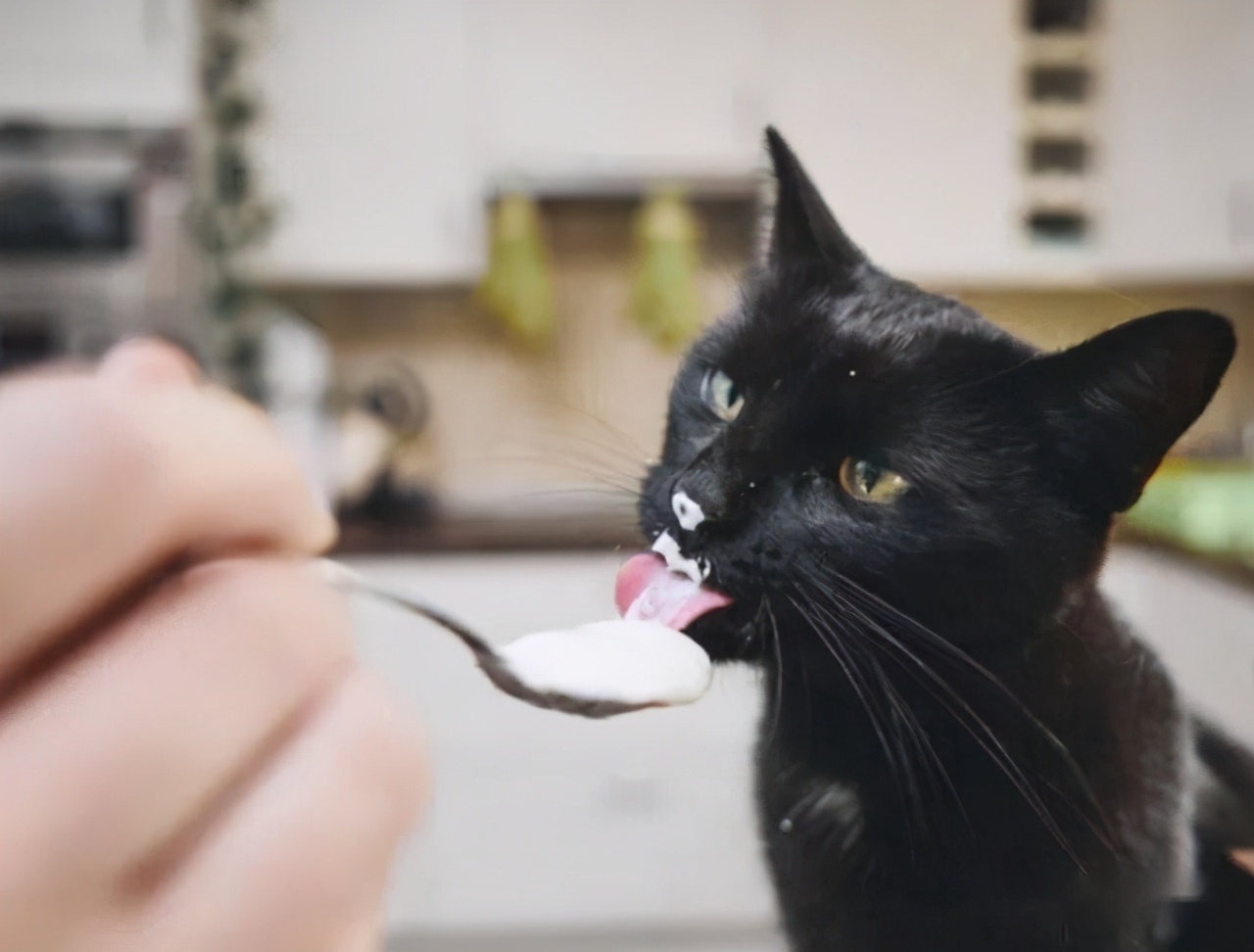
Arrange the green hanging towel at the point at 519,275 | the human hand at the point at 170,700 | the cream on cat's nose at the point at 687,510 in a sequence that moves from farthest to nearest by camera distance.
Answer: the green hanging towel at the point at 519,275 < the cream on cat's nose at the point at 687,510 < the human hand at the point at 170,700

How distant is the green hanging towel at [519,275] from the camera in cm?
38

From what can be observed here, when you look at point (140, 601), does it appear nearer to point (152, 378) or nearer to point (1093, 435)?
point (152, 378)

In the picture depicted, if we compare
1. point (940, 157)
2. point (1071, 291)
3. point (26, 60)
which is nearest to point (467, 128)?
point (26, 60)

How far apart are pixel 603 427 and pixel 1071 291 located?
0.15 metres

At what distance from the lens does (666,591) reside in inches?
9.0

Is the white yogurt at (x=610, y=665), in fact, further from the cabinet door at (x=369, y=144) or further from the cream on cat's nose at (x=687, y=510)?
the cabinet door at (x=369, y=144)

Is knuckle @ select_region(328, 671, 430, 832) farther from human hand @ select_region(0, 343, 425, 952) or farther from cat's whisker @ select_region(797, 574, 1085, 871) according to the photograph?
cat's whisker @ select_region(797, 574, 1085, 871)

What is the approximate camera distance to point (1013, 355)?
0.21m

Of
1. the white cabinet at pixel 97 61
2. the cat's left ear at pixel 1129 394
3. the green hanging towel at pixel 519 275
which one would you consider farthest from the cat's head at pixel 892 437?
the white cabinet at pixel 97 61

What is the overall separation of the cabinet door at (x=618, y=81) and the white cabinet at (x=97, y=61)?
0.19 metres

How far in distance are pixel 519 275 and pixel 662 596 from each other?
29 cm

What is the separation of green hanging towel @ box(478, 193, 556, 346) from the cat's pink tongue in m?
0.16

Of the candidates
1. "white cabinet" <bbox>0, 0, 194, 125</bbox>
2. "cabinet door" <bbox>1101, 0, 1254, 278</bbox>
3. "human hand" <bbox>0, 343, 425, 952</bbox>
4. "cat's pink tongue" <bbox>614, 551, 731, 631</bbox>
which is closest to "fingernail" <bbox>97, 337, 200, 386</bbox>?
"human hand" <bbox>0, 343, 425, 952</bbox>

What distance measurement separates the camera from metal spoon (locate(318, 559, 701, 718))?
0.18m
